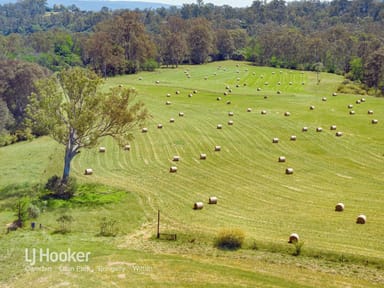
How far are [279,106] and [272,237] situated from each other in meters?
40.3

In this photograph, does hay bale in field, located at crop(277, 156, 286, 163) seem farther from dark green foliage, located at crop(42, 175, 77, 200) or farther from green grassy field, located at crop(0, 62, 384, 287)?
dark green foliage, located at crop(42, 175, 77, 200)

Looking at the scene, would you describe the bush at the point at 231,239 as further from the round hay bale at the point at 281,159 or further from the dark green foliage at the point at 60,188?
the round hay bale at the point at 281,159

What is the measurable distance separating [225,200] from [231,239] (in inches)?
288

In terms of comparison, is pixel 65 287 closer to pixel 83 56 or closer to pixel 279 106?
pixel 279 106

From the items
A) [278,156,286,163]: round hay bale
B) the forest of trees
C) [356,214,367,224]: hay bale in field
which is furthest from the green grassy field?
the forest of trees

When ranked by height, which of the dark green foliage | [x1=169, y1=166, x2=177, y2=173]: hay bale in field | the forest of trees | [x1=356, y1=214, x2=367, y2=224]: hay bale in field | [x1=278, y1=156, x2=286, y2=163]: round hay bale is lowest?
the dark green foliage

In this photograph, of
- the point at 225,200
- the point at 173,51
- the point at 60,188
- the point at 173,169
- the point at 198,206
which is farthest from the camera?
the point at 173,51

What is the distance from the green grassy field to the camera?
18.8 meters

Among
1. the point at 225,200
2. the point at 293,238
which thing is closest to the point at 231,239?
the point at 293,238

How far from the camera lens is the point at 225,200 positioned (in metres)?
29.0

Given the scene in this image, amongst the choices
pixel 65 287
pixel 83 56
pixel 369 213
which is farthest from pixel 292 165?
pixel 83 56

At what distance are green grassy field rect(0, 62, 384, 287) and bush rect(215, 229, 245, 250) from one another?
50 centimetres

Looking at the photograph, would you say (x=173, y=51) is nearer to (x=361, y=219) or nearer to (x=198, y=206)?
(x=198, y=206)

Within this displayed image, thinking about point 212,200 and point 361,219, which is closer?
point 361,219
